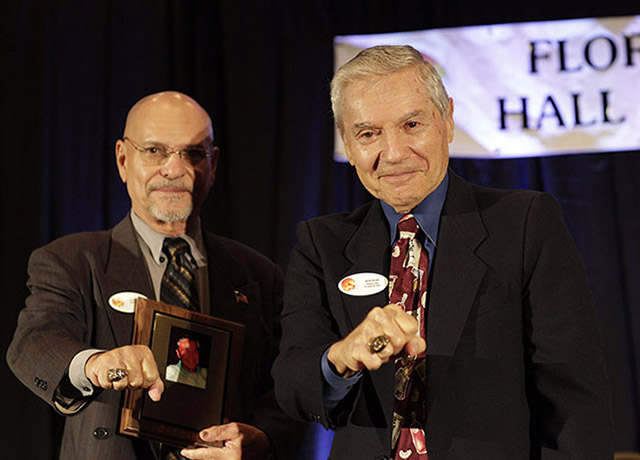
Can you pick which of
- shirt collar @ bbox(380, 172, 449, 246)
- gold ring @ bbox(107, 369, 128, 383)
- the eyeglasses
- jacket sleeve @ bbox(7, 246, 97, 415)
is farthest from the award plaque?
shirt collar @ bbox(380, 172, 449, 246)

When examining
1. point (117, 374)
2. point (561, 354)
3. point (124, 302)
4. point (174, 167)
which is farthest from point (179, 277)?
point (561, 354)

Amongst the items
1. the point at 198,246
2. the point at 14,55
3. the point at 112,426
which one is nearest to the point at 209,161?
the point at 198,246

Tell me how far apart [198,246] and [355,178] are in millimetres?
1249

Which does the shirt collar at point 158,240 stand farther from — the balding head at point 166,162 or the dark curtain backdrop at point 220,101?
the dark curtain backdrop at point 220,101

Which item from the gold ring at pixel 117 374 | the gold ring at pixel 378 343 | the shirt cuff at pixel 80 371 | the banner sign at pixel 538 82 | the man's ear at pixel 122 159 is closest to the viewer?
the gold ring at pixel 378 343

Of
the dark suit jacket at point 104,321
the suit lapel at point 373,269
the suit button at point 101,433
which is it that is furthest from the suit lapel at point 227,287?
the suit lapel at point 373,269

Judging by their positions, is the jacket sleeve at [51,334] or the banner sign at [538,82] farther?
the banner sign at [538,82]

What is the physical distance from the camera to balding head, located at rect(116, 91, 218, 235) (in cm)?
273

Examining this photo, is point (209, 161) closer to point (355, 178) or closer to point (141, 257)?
point (141, 257)

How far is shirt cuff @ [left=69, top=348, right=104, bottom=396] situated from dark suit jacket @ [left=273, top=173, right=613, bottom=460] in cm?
71

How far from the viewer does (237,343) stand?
98.1 inches

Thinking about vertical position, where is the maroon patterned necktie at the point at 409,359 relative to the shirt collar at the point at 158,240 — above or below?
below

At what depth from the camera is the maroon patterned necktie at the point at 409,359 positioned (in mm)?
1644

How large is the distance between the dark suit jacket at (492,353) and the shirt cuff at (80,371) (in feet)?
2.35
